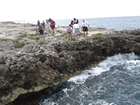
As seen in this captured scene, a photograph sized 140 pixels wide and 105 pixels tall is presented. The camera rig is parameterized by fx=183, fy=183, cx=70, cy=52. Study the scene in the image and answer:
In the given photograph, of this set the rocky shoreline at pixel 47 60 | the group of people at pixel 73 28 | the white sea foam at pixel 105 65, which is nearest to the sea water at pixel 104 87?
the white sea foam at pixel 105 65

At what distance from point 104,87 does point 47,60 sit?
24.4ft

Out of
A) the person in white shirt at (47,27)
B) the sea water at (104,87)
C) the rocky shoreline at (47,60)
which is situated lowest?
the sea water at (104,87)

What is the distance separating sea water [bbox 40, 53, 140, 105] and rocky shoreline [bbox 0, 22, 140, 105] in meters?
1.26

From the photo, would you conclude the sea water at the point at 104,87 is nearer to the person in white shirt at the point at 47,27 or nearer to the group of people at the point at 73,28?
the group of people at the point at 73,28

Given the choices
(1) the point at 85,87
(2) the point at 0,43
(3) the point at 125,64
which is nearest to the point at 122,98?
(1) the point at 85,87

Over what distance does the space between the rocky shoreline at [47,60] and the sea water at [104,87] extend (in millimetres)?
1265

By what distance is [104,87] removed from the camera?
2164cm

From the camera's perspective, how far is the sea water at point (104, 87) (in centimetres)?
1859

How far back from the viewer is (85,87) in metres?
21.8

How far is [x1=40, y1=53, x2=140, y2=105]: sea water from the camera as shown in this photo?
18594mm

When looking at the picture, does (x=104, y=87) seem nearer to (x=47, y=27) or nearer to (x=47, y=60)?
(x=47, y=60)

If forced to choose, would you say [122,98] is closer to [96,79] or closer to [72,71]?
[96,79]

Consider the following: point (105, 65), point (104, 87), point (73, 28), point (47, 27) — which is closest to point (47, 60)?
point (104, 87)

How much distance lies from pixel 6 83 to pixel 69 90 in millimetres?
7216
